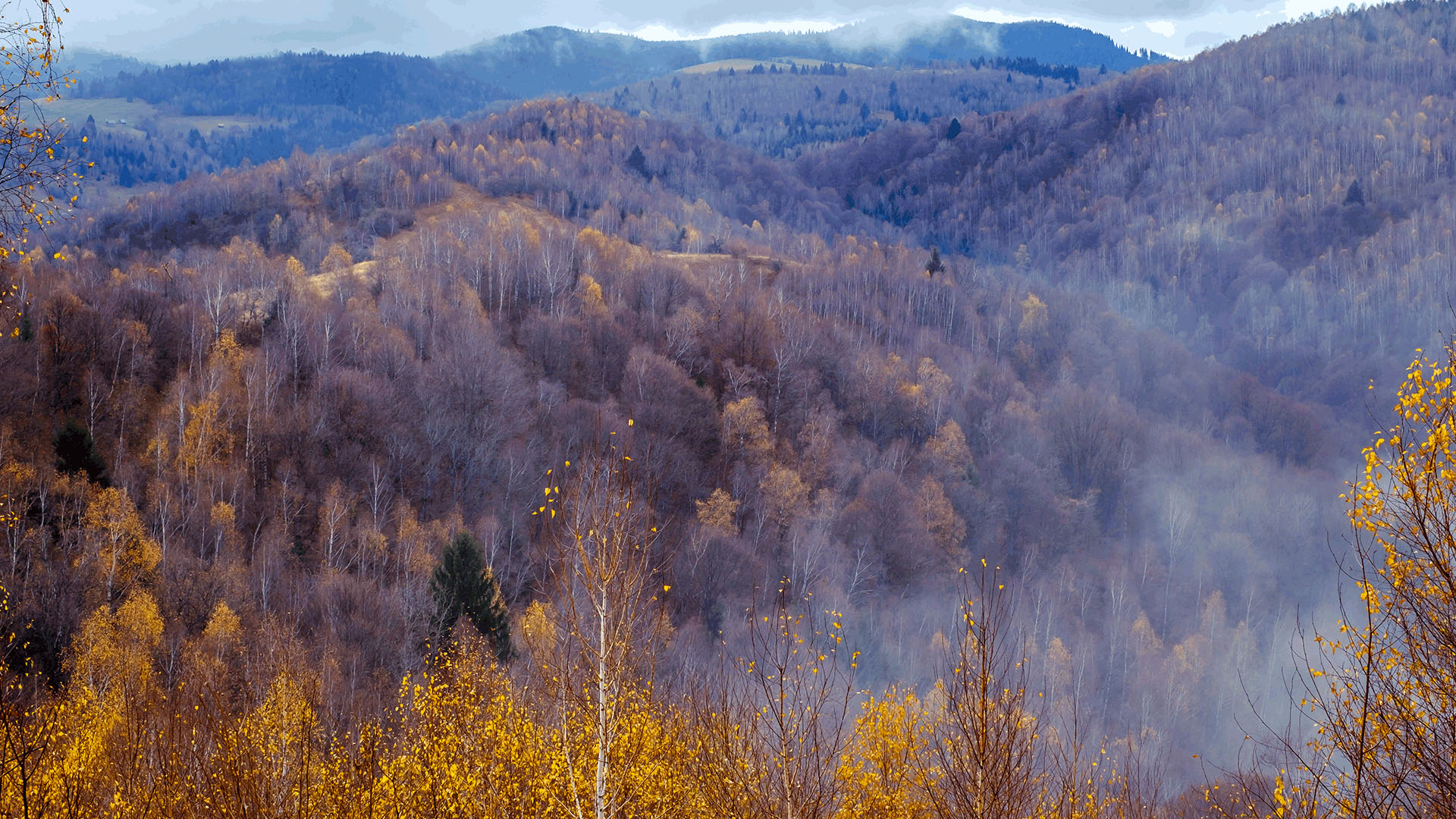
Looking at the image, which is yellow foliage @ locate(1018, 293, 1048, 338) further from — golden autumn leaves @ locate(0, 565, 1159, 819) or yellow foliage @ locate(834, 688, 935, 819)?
yellow foliage @ locate(834, 688, 935, 819)

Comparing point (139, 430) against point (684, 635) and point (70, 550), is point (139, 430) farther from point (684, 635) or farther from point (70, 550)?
point (684, 635)

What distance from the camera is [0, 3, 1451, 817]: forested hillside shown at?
13.8 m

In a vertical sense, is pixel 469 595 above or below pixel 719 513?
above

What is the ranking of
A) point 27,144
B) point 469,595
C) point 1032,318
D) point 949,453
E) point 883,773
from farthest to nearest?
point 1032,318, point 949,453, point 469,595, point 883,773, point 27,144

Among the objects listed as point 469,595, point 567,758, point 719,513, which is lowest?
point 719,513

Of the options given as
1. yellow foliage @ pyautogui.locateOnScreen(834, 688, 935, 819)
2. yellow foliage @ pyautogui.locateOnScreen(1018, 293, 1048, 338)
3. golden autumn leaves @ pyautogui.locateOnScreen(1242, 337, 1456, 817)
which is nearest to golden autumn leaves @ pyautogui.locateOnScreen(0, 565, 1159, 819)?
yellow foliage @ pyautogui.locateOnScreen(834, 688, 935, 819)

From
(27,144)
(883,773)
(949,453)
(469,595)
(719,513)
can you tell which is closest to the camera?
(27,144)

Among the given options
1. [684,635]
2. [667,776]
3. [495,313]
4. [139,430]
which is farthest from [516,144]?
[667,776]

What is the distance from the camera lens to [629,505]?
978cm

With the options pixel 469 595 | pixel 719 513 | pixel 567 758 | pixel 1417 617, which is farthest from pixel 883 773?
pixel 719 513

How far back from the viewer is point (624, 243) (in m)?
126

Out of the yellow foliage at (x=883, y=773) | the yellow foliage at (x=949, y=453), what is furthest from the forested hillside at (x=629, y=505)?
the yellow foliage at (x=949, y=453)

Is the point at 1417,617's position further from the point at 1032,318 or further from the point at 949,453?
the point at 1032,318

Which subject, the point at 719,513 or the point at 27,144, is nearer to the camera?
the point at 27,144
